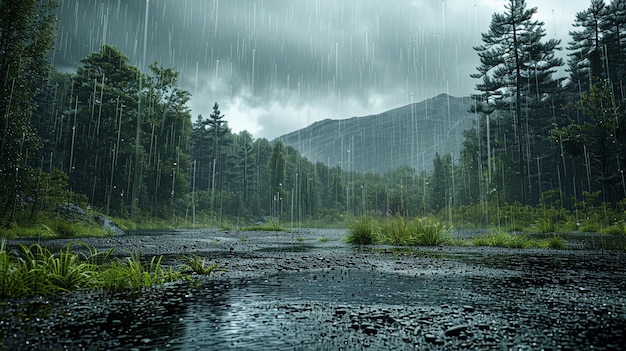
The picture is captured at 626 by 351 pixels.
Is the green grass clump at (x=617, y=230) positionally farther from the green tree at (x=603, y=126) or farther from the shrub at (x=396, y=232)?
the shrub at (x=396, y=232)

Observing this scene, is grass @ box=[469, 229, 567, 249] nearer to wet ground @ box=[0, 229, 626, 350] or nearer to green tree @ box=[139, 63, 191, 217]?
wet ground @ box=[0, 229, 626, 350]

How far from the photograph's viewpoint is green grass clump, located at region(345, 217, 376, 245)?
12.4m

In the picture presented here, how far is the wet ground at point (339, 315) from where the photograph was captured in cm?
222

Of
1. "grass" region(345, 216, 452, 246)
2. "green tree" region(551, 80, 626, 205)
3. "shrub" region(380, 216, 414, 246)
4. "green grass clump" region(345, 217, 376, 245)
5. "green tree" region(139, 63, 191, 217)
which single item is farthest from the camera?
"green tree" region(139, 63, 191, 217)

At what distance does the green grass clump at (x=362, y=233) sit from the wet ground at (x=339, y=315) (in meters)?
7.47

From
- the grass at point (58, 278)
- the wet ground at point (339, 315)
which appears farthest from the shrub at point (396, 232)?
the grass at point (58, 278)

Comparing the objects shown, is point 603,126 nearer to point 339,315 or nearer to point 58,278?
point 339,315

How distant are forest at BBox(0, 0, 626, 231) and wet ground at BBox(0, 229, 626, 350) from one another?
9.38m

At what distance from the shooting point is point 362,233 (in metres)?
12.4

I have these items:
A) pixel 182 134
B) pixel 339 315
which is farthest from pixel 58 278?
pixel 182 134

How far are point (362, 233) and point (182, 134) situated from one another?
126 ft

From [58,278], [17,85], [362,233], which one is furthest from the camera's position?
[17,85]

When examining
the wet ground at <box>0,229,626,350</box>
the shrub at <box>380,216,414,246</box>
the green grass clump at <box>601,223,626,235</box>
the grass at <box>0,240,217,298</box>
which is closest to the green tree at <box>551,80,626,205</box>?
the green grass clump at <box>601,223,626,235</box>

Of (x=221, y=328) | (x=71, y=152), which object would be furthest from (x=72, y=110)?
(x=221, y=328)
